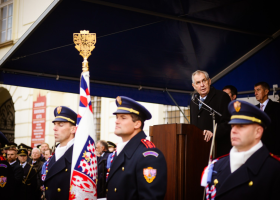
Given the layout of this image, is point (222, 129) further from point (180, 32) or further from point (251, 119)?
point (180, 32)

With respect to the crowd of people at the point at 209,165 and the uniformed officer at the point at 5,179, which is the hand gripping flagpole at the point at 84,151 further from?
the uniformed officer at the point at 5,179

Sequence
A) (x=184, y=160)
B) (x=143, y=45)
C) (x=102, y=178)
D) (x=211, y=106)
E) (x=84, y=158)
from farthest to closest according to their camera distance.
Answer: (x=102, y=178)
(x=143, y=45)
(x=211, y=106)
(x=184, y=160)
(x=84, y=158)

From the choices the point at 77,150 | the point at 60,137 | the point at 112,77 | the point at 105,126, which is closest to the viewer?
the point at 77,150

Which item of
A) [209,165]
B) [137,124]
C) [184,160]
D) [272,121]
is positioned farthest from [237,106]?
[272,121]

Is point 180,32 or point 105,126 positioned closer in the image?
point 180,32

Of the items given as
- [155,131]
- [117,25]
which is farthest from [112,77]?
[155,131]

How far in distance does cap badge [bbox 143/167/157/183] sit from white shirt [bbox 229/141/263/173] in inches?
26.8

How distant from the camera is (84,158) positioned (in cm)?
368

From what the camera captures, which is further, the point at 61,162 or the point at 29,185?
the point at 29,185

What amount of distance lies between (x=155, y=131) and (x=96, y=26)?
272 cm

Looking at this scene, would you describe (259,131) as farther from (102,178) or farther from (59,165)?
(102,178)

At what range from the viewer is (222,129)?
171 inches

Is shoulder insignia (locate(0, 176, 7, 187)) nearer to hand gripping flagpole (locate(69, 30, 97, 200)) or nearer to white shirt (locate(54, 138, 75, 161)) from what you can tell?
white shirt (locate(54, 138, 75, 161))

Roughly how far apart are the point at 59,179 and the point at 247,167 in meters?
2.26
